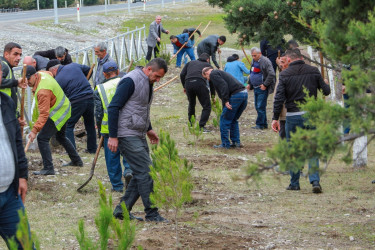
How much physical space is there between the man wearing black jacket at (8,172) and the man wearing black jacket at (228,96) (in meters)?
6.78

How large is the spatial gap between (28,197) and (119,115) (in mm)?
1983

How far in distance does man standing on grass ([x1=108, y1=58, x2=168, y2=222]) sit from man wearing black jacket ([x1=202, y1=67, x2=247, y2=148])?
4.51 metres

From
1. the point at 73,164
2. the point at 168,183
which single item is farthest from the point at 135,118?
the point at 73,164

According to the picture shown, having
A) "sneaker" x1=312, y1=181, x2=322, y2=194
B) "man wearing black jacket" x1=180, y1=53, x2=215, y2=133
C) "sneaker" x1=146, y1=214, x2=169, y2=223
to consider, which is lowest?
"sneaker" x1=312, y1=181, x2=322, y2=194

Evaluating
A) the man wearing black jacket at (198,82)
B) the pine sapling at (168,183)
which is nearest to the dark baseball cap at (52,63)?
the man wearing black jacket at (198,82)

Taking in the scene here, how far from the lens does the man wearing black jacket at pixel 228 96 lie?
10.8 meters

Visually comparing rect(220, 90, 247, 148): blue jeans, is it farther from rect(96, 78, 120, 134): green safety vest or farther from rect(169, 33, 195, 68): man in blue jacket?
rect(169, 33, 195, 68): man in blue jacket

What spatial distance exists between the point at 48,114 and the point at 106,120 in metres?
0.93

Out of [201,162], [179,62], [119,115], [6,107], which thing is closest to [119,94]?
[119,115]

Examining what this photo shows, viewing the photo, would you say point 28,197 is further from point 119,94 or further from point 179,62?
point 179,62

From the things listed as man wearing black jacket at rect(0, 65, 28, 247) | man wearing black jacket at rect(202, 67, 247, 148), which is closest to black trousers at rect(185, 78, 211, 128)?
man wearing black jacket at rect(202, 67, 247, 148)

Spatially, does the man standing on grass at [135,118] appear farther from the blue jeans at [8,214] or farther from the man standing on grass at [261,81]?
the man standing on grass at [261,81]

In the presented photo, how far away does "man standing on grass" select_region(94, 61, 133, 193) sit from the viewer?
7816 mm

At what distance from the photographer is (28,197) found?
302 inches
